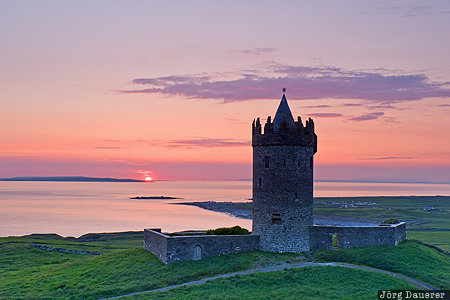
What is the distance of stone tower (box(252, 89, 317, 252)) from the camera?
37.3 meters

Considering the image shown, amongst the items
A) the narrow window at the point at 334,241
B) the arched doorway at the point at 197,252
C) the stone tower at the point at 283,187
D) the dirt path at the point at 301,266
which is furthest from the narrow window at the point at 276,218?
the arched doorway at the point at 197,252

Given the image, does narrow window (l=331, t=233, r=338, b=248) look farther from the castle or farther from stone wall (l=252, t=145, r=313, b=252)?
stone wall (l=252, t=145, r=313, b=252)

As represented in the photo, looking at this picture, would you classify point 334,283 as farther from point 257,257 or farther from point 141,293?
point 141,293

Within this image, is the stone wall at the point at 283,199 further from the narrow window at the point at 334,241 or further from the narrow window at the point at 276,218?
the narrow window at the point at 334,241

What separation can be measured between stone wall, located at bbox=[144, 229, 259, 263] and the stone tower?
1.86m

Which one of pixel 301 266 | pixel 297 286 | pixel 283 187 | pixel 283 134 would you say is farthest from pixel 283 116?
pixel 297 286

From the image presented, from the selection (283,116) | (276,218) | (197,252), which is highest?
(283,116)

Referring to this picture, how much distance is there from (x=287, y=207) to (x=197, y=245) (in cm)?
864

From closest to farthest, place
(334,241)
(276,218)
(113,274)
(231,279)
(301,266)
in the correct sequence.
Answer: (231,279), (301,266), (113,274), (276,218), (334,241)

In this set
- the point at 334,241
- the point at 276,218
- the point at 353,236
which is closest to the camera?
the point at 353,236

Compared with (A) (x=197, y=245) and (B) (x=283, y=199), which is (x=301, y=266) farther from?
(A) (x=197, y=245)

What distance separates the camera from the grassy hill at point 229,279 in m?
28.4

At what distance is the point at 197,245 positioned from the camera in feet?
113

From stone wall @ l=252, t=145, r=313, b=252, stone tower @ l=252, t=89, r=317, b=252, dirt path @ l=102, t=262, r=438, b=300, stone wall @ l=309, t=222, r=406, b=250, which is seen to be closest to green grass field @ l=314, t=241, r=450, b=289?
stone wall @ l=309, t=222, r=406, b=250
